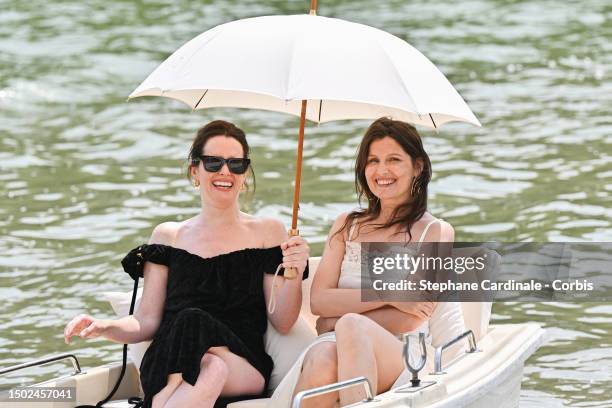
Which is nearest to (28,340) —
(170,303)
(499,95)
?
(170,303)

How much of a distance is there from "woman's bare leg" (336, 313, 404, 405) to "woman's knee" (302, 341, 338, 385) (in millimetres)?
53

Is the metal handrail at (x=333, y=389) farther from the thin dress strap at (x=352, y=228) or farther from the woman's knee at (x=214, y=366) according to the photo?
the thin dress strap at (x=352, y=228)

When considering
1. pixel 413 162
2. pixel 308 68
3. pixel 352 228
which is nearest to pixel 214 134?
pixel 308 68

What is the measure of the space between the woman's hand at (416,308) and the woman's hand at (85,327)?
1.05 m

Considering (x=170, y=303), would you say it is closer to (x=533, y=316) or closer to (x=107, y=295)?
(x=107, y=295)

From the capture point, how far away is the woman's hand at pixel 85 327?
16.4 ft

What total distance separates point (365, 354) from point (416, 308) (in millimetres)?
441

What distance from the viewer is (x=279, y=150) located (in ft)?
45.5

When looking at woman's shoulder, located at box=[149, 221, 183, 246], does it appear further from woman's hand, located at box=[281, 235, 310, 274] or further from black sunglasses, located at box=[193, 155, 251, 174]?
woman's hand, located at box=[281, 235, 310, 274]

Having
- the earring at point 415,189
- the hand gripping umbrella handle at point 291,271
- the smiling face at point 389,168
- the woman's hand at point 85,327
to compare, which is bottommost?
the woman's hand at point 85,327

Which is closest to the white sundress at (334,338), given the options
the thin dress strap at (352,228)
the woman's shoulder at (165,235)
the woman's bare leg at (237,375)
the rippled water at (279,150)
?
the thin dress strap at (352,228)

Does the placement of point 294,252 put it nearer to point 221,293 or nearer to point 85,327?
point 221,293

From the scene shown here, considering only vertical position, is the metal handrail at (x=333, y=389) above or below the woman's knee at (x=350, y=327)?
below

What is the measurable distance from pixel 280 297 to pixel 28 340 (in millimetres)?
4120
